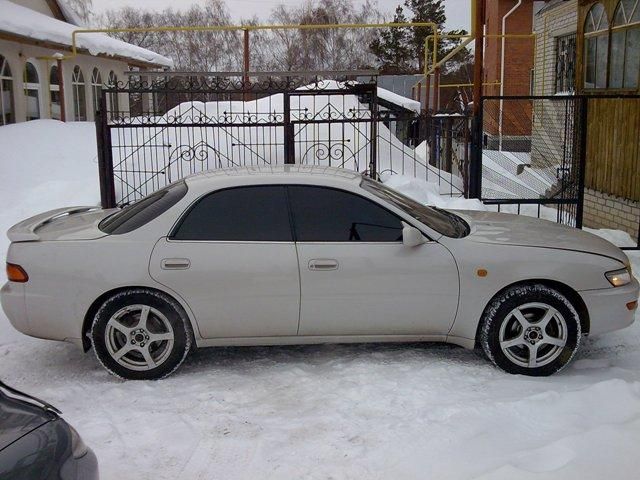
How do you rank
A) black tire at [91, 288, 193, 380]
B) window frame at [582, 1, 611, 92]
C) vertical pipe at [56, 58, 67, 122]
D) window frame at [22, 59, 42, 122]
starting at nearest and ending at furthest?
black tire at [91, 288, 193, 380] → window frame at [582, 1, 611, 92] → window frame at [22, 59, 42, 122] → vertical pipe at [56, 58, 67, 122]

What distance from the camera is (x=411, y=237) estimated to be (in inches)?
192

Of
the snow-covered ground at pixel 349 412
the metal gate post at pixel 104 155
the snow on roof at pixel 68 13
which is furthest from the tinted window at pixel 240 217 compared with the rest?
the snow on roof at pixel 68 13

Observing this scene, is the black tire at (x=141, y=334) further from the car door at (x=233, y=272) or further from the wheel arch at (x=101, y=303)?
the car door at (x=233, y=272)

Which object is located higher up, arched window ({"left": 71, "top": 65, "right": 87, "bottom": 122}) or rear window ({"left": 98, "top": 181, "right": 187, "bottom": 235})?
arched window ({"left": 71, "top": 65, "right": 87, "bottom": 122})

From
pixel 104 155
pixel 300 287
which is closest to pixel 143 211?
pixel 300 287

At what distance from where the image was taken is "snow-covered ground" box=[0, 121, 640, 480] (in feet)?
12.3

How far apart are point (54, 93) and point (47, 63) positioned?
1223 millimetres

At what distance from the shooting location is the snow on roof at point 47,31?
53.0 feet

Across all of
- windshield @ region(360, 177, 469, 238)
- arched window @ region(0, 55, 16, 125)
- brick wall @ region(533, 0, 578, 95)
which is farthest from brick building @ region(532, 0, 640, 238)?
arched window @ region(0, 55, 16, 125)

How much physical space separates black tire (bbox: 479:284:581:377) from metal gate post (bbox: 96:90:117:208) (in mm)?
6426

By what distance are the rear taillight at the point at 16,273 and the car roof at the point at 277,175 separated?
1.30 metres

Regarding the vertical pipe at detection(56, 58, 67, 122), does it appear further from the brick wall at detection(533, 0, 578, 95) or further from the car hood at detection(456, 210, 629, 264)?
the car hood at detection(456, 210, 629, 264)

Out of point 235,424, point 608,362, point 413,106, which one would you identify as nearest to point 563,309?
point 608,362

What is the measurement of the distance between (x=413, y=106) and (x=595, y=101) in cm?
736
